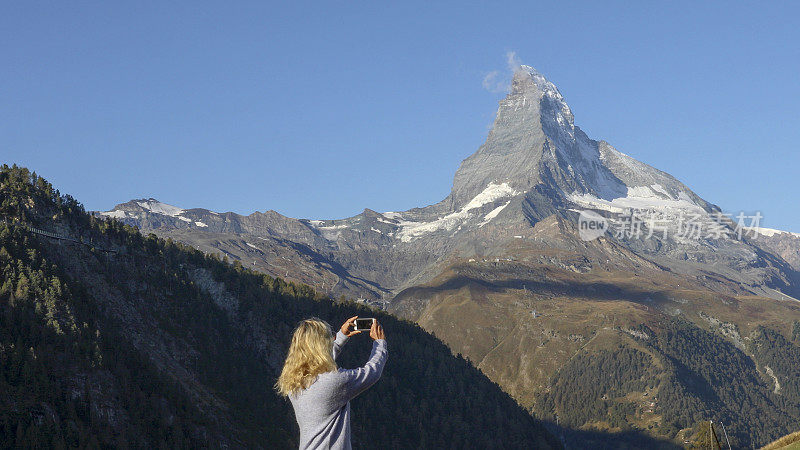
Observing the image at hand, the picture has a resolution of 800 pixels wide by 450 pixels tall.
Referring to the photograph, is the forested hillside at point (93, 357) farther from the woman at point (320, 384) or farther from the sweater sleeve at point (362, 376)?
the sweater sleeve at point (362, 376)

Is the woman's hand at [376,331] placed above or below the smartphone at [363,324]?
below

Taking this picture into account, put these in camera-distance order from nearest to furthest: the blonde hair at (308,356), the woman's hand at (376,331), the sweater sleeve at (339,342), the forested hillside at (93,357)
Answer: the blonde hair at (308,356) < the woman's hand at (376,331) < the sweater sleeve at (339,342) < the forested hillside at (93,357)

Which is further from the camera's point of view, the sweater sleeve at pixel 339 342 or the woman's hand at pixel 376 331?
the sweater sleeve at pixel 339 342

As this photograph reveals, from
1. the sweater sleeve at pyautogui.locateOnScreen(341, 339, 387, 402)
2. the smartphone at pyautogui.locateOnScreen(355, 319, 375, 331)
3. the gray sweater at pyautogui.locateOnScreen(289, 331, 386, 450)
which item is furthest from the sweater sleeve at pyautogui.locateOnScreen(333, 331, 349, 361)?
the sweater sleeve at pyautogui.locateOnScreen(341, 339, 387, 402)

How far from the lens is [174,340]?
18675 centimetres

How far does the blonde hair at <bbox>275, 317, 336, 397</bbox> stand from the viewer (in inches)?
529

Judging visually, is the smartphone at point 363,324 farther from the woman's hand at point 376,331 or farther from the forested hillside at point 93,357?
the forested hillside at point 93,357

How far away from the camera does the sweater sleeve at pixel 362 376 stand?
1326cm

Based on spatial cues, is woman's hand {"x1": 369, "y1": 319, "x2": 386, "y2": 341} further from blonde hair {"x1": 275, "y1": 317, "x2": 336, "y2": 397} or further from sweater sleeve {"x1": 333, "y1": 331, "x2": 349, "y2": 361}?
blonde hair {"x1": 275, "y1": 317, "x2": 336, "y2": 397}

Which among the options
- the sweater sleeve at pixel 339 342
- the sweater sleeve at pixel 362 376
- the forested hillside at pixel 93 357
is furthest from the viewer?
the forested hillside at pixel 93 357

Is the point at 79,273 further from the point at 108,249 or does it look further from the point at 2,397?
the point at 2,397

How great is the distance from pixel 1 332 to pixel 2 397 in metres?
15.1

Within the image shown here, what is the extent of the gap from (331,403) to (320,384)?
17.9 inches

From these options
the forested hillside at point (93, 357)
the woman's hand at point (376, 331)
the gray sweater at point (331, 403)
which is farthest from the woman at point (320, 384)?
the forested hillside at point (93, 357)
